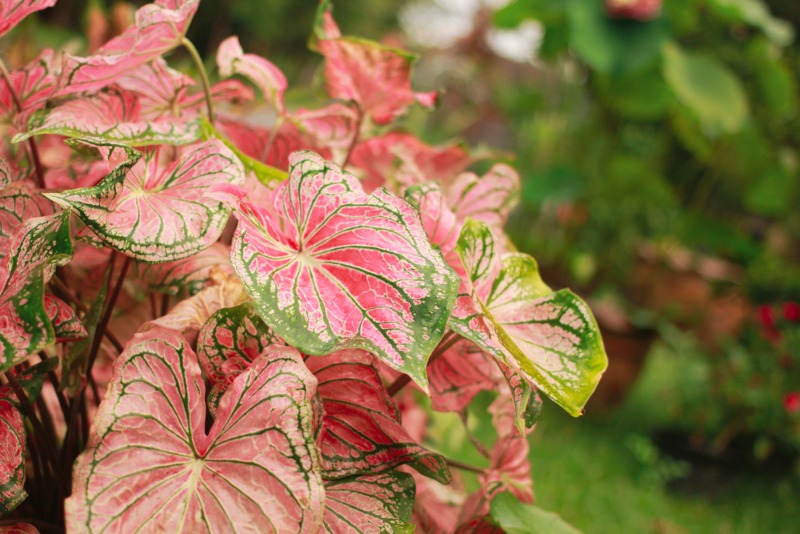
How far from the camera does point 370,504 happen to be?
1.34ft

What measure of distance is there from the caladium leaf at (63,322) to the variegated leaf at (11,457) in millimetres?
50

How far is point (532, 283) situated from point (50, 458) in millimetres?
362

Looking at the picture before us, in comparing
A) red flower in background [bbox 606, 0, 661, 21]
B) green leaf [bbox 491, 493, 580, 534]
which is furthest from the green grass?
red flower in background [bbox 606, 0, 661, 21]

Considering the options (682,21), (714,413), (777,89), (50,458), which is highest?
(50,458)

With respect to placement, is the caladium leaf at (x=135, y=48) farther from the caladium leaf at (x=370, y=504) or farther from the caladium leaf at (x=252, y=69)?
the caladium leaf at (x=370, y=504)

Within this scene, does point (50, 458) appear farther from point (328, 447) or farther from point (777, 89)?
point (777, 89)

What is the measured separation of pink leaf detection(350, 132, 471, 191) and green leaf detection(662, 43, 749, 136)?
2243 mm

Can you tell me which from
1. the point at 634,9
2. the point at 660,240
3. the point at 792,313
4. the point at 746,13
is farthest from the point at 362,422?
the point at 746,13

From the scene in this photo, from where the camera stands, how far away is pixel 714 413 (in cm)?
215

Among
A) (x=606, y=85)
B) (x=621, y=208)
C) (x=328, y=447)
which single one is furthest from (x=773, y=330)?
(x=328, y=447)

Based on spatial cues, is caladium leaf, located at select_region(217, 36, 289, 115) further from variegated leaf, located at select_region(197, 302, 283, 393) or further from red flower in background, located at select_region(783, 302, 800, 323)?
red flower in background, located at select_region(783, 302, 800, 323)

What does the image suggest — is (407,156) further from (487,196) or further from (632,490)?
(632,490)

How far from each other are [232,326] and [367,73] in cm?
33

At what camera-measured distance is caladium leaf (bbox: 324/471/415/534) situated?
1.31 ft
